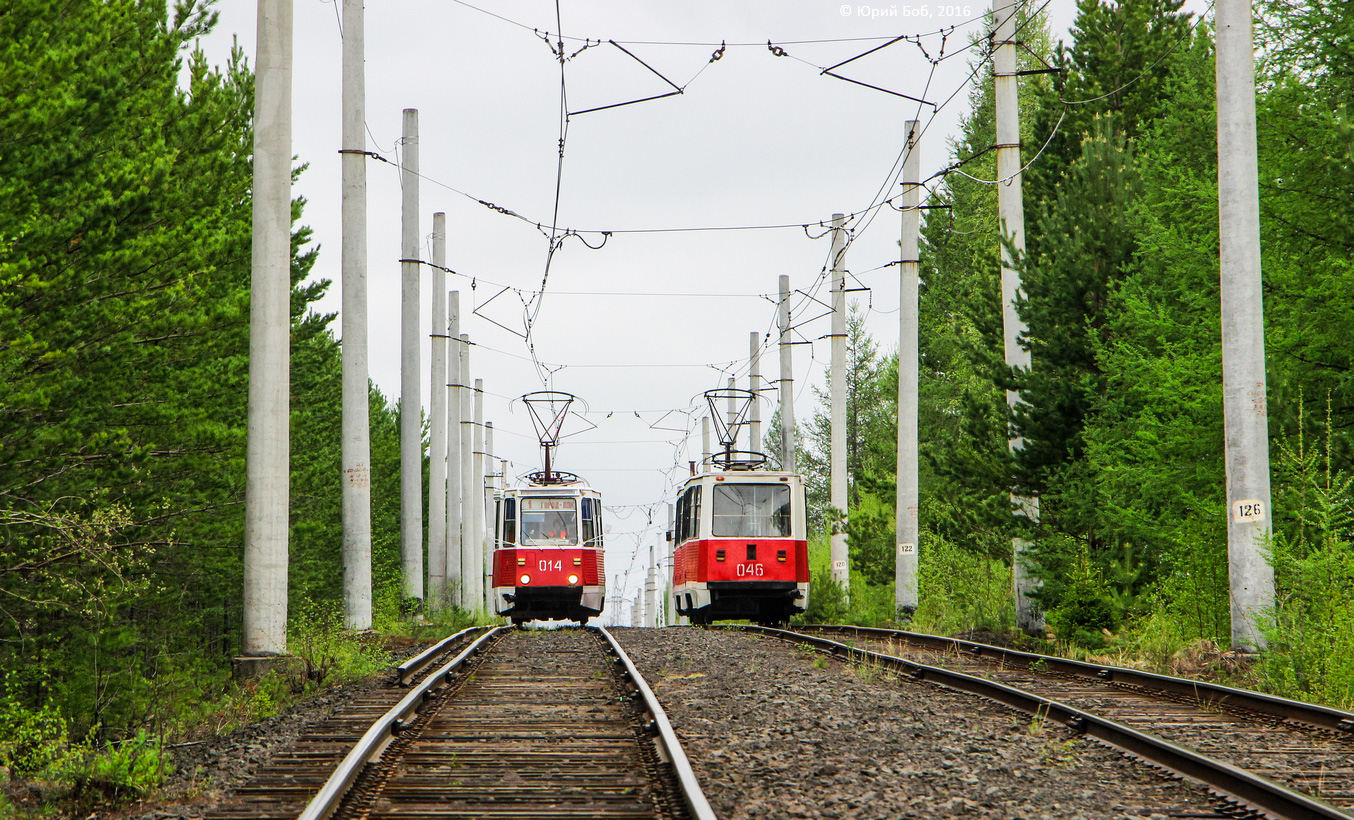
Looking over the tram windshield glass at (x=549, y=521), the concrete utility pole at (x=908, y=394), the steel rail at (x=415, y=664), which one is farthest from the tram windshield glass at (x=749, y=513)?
the steel rail at (x=415, y=664)

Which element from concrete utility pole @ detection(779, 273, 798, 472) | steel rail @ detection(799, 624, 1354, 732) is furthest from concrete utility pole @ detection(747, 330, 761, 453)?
steel rail @ detection(799, 624, 1354, 732)

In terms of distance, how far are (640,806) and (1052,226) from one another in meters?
14.7

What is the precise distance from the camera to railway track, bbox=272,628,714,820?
6.29m

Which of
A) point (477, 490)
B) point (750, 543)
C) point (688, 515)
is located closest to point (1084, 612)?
point (750, 543)

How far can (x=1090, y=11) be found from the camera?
27.4 m

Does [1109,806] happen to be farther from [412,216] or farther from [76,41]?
[412,216]

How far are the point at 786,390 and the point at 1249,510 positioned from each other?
21.1 metres

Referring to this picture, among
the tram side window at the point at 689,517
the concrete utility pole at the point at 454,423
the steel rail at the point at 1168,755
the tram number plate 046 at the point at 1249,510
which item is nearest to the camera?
the steel rail at the point at 1168,755

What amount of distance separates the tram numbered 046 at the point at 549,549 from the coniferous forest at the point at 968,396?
201 inches

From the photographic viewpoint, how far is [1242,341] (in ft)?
40.8

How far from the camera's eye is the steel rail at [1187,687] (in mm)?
8754

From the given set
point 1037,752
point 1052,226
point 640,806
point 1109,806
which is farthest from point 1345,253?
point 640,806

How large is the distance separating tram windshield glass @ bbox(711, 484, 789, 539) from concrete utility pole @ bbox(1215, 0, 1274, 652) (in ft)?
43.1

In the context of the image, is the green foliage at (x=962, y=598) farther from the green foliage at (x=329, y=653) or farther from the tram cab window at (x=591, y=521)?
the green foliage at (x=329, y=653)
